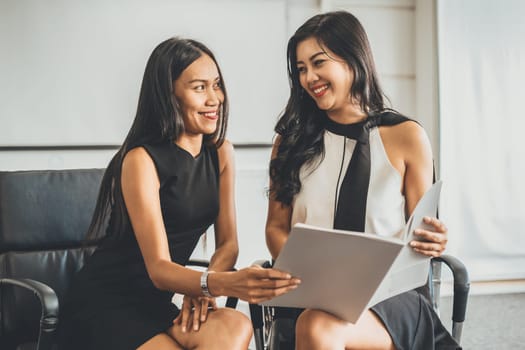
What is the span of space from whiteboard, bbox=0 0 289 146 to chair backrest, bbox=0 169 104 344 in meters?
1.11

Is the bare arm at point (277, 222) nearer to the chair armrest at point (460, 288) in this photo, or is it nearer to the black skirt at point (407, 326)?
the black skirt at point (407, 326)

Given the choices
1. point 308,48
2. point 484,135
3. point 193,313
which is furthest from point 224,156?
point 484,135

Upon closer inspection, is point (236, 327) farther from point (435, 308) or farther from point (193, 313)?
point (435, 308)

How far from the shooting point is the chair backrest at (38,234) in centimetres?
188

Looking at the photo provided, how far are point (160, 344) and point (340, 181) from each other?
65 centimetres

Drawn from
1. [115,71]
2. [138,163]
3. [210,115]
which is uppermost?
[115,71]

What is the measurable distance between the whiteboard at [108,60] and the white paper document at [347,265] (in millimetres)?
1903

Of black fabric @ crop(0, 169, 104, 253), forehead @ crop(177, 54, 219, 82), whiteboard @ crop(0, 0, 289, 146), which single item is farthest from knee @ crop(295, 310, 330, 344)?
whiteboard @ crop(0, 0, 289, 146)

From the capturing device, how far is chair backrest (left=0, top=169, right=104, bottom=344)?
6.17 feet

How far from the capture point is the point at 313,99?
6.28 feet

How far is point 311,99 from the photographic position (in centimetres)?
192

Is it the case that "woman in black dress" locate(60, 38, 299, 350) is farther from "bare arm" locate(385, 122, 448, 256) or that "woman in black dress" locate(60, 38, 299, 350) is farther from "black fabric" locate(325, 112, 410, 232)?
"bare arm" locate(385, 122, 448, 256)

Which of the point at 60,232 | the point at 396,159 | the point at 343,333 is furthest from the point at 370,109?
the point at 60,232

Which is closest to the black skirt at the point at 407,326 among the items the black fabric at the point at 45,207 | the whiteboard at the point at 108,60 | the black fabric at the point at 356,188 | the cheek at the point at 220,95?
the black fabric at the point at 356,188
